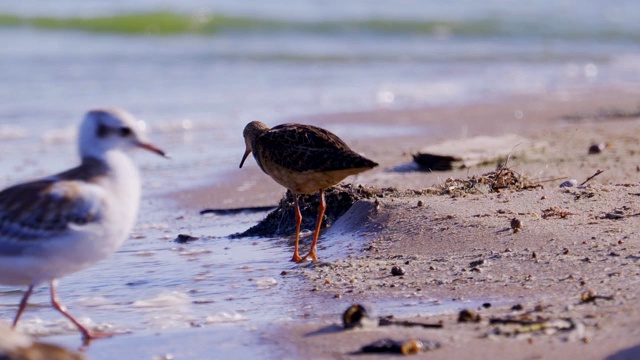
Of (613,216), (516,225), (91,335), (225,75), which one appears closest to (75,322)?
(91,335)

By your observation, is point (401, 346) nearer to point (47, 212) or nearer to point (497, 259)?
point (497, 259)

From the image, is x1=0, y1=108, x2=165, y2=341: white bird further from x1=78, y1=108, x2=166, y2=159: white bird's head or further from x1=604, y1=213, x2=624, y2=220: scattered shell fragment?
x1=604, y1=213, x2=624, y2=220: scattered shell fragment

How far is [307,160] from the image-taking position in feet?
21.6

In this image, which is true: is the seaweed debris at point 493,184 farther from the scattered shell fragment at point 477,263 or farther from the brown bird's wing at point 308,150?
the scattered shell fragment at point 477,263

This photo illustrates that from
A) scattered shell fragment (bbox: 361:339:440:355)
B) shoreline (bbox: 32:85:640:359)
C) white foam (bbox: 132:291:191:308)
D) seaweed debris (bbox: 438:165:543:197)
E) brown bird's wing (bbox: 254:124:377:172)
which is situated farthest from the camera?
seaweed debris (bbox: 438:165:543:197)

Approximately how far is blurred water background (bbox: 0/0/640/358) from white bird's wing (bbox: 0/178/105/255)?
84 cm

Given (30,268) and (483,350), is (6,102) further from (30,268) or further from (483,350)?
(483,350)

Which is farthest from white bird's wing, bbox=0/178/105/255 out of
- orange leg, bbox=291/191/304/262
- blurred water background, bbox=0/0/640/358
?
orange leg, bbox=291/191/304/262

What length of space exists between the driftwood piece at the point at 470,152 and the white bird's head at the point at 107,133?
14.4 feet

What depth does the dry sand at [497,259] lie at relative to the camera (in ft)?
14.5

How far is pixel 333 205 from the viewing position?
752cm

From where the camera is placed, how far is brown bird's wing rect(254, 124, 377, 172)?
638cm

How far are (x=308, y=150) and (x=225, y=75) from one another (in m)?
11.6

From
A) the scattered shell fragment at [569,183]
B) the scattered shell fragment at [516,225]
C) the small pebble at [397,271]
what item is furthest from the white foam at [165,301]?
the scattered shell fragment at [569,183]
